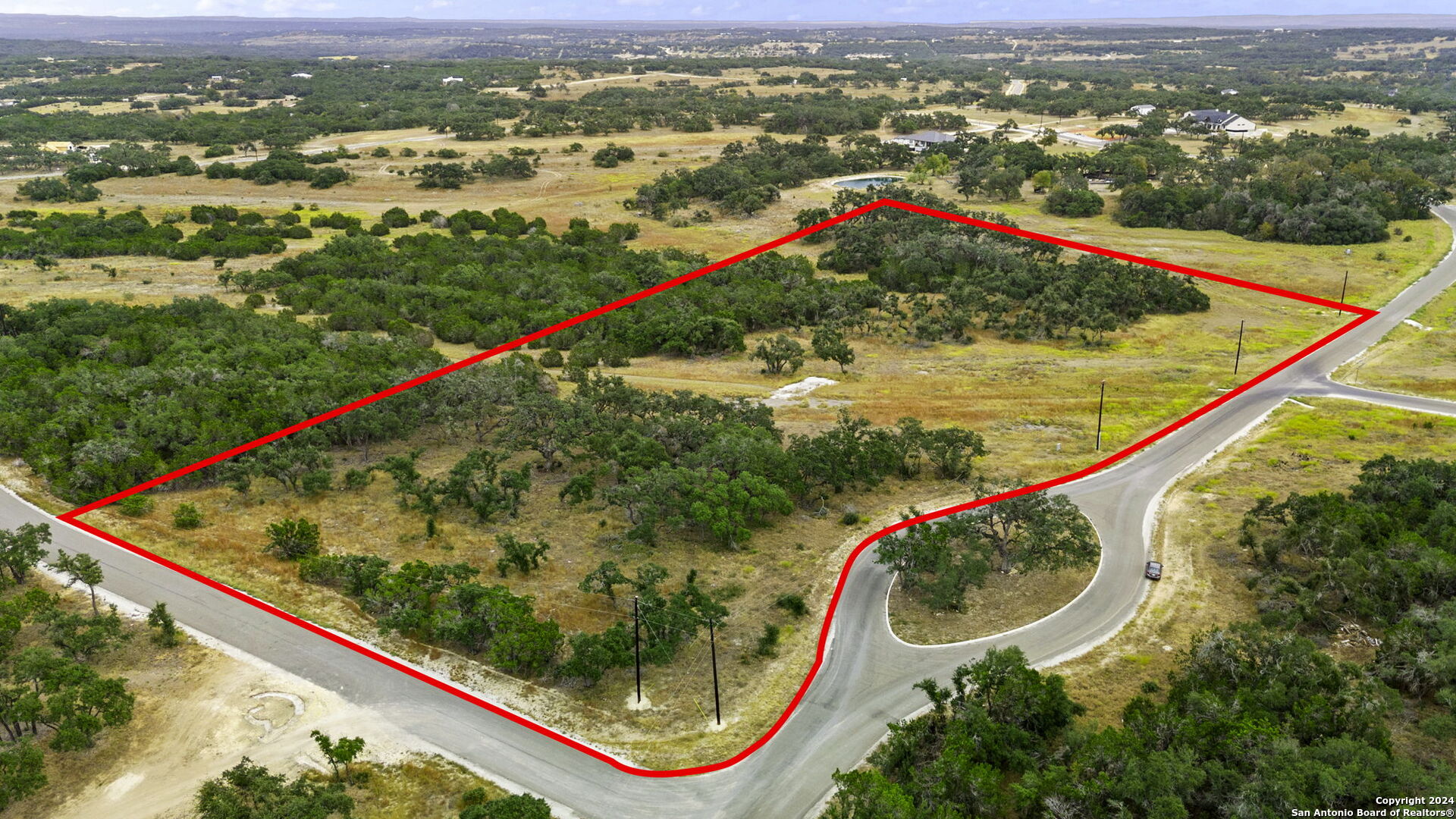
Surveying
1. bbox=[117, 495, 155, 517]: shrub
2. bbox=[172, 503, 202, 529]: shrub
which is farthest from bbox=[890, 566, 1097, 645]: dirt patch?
bbox=[117, 495, 155, 517]: shrub

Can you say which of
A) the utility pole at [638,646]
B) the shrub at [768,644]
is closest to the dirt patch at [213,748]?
the utility pole at [638,646]

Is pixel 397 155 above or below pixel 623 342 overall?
above

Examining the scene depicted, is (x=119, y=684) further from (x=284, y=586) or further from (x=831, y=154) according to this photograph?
(x=831, y=154)

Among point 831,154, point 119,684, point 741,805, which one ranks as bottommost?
point 741,805

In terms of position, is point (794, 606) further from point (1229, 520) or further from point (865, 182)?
point (865, 182)

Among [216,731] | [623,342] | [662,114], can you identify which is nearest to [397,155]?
[662,114]

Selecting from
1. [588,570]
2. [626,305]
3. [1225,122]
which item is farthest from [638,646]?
[1225,122]
